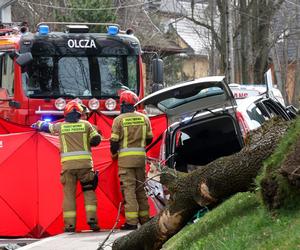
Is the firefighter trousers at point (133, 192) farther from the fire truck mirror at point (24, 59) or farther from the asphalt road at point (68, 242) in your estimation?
the fire truck mirror at point (24, 59)

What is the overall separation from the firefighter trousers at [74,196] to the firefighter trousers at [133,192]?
42 centimetres

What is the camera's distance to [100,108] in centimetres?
1255

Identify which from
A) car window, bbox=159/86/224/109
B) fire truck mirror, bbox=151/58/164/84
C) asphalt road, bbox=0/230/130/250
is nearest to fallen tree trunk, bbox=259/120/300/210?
asphalt road, bbox=0/230/130/250

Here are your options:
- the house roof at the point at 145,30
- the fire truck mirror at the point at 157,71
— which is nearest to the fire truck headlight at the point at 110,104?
the fire truck mirror at the point at 157,71

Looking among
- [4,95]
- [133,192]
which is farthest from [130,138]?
[4,95]

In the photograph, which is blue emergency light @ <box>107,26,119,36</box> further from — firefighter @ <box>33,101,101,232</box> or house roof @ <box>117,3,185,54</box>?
house roof @ <box>117,3,185,54</box>

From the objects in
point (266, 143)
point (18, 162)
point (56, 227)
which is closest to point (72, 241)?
point (56, 227)

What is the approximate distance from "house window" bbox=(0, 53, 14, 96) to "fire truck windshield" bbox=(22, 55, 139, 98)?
256 mm

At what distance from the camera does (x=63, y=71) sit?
41.2 ft

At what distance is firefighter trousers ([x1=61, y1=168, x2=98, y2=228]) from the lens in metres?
9.36

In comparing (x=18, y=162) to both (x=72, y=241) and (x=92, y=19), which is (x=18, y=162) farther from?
(x=92, y=19)

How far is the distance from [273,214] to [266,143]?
78 centimetres

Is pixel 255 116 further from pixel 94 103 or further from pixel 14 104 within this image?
pixel 14 104

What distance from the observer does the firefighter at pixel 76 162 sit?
30.8 feet
